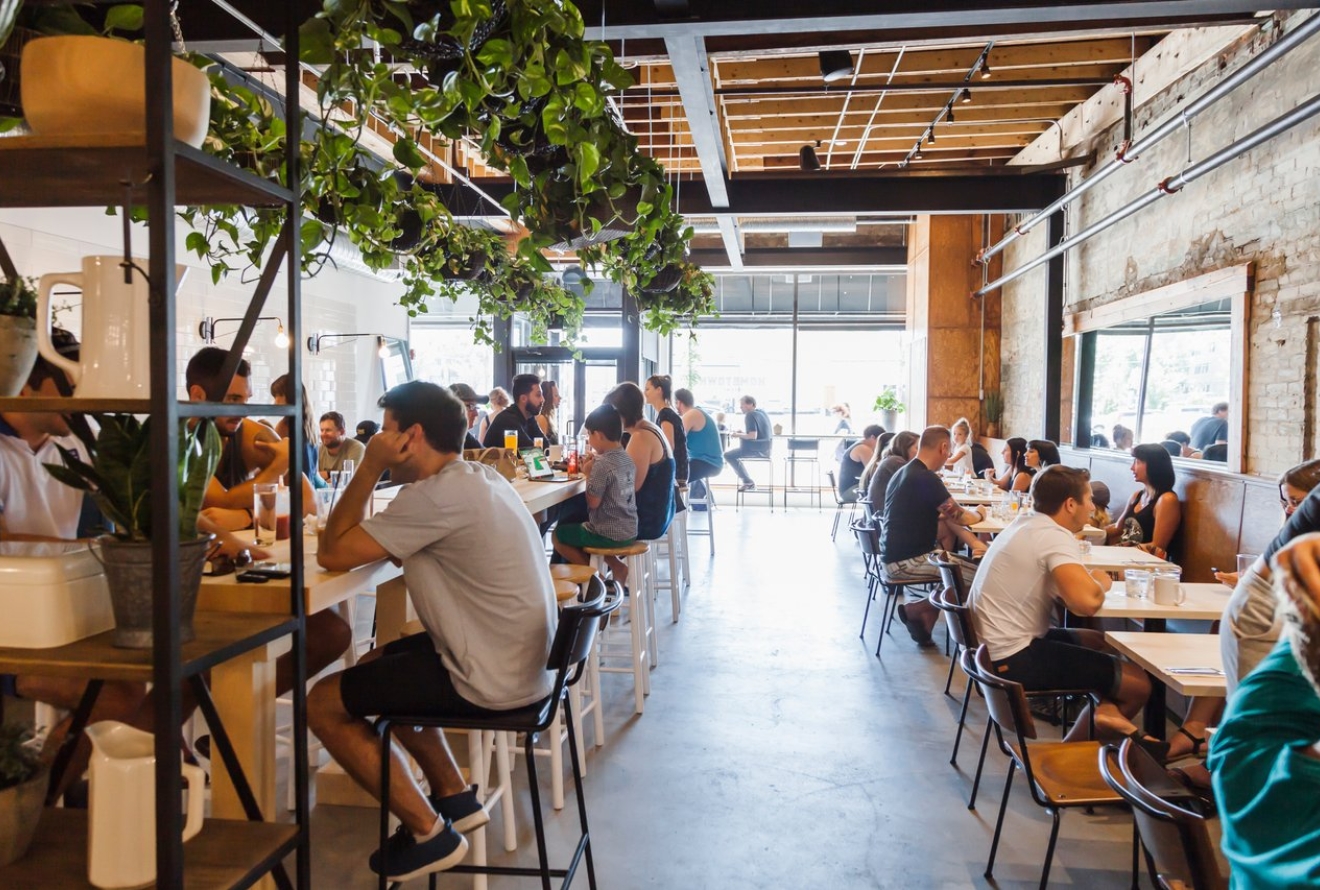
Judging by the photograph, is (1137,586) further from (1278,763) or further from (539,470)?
(539,470)

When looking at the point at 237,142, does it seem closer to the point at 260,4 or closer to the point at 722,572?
the point at 260,4

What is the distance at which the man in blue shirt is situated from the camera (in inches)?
496

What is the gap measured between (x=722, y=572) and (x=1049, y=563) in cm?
461

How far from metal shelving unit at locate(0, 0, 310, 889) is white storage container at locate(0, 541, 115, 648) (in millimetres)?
28

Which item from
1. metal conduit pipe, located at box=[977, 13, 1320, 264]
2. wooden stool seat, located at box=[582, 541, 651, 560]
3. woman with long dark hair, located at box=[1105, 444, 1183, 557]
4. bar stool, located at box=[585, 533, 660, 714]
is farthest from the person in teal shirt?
woman with long dark hair, located at box=[1105, 444, 1183, 557]

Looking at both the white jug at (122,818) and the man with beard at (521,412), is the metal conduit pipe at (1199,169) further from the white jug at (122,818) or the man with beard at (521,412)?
the white jug at (122,818)

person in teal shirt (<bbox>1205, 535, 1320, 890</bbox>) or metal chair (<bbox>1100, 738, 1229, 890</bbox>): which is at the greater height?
person in teal shirt (<bbox>1205, 535, 1320, 890</bbox>)

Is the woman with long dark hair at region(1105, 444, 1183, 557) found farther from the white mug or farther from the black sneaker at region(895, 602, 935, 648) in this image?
the white mug

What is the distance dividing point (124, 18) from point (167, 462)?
3.31 feet

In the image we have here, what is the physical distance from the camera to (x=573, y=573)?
374 cm

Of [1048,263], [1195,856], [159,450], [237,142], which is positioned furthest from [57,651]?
[1048,263]

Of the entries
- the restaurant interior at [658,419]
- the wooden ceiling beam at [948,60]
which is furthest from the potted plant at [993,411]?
the wooden ceiling beam at [948,60]

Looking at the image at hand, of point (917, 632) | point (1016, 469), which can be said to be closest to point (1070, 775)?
point (917, 632)

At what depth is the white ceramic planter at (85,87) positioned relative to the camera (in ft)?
4.50
